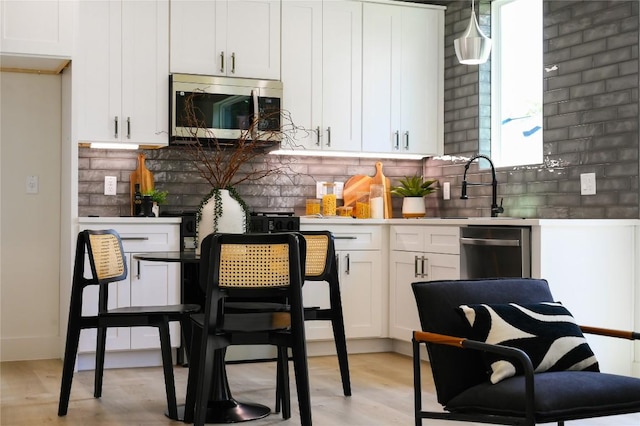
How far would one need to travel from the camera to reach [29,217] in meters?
5.64

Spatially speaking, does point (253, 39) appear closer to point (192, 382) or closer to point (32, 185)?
point (32, 185)

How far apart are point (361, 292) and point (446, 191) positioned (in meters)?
1.08

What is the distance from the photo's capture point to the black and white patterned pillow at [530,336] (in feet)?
8.96

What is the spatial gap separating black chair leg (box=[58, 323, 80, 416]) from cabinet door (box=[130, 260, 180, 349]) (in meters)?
1.23

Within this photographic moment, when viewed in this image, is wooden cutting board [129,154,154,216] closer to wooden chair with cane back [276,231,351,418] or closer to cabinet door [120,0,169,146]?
cabinet door [120,0,169,146]

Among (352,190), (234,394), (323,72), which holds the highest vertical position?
(323,72)

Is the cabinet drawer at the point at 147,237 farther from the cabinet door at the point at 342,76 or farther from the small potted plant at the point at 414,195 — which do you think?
the small potted plant at the point at 414,195

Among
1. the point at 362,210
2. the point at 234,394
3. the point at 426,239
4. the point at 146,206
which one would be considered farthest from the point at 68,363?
the point at 362,210


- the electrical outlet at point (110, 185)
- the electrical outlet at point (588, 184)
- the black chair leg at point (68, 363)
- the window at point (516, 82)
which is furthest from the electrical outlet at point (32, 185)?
the electrical outlet at point (588, 184)

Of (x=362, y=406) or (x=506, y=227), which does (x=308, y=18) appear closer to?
(x=506, y=227)

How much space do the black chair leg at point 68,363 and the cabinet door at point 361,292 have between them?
7.11ft

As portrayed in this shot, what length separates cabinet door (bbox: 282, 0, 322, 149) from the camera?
593cm

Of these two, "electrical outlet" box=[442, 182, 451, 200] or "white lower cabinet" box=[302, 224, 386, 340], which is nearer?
"white lower cabinet" box=[302, 224, 386, 340]

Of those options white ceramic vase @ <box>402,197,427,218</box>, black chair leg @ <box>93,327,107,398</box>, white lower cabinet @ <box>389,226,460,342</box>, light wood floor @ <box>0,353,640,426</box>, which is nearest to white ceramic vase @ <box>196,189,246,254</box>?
black chair leg @ <box>93,327,107,398</box>
